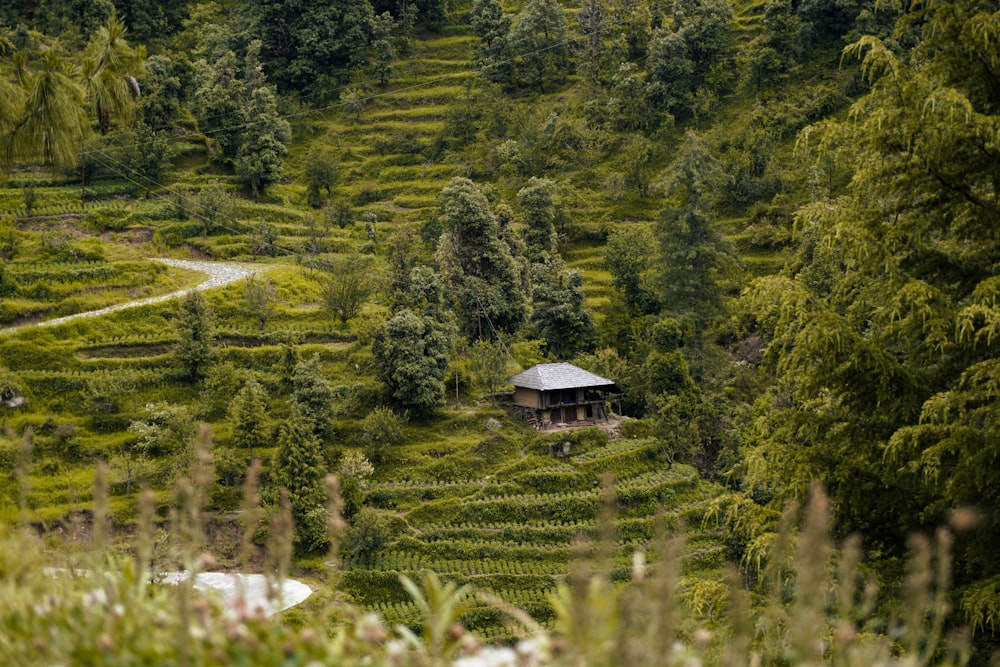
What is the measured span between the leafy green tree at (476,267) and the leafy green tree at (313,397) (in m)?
7.82

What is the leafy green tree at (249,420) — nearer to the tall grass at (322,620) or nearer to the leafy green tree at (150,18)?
the tall grass at (322,620)

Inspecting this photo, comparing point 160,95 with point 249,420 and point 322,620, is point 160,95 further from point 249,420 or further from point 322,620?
point 322,620

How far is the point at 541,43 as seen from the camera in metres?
64.5

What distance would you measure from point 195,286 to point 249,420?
419 inches

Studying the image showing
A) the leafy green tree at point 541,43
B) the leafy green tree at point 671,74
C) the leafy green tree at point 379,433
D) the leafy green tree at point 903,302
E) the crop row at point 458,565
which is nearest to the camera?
the leafy green tree at point 903,302

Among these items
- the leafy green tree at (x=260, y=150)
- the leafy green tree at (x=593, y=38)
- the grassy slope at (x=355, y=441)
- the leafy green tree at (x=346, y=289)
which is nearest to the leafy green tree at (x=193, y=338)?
the grassy slope at (x=355, y=441)

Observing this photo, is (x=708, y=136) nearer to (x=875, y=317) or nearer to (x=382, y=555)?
(x=382, y=555)

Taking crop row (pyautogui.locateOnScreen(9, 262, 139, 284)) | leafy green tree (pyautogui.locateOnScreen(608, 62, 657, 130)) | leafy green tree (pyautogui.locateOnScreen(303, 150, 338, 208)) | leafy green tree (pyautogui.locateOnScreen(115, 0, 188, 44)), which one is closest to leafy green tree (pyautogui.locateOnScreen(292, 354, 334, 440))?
crop row (pyautogui.locateOnScreen(9, 262, 139, 284))

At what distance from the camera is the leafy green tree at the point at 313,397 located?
30141 millimetres

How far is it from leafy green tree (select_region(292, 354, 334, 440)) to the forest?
176 millimetres

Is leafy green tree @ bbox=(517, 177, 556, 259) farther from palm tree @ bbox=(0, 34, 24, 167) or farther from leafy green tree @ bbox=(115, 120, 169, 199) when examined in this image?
palm tree @ bbox=(0, 34, 24, 167)

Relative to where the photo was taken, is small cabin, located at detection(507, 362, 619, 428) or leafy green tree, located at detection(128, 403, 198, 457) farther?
small cabin, located at detection(507, 362, 619, 428)

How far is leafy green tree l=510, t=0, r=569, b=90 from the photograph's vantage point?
63400 millimetres

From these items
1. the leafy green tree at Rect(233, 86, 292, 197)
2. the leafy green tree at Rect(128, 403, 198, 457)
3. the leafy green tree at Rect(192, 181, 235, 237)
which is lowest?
the leafy green tree at Rect(128, 403, 198, 457)
